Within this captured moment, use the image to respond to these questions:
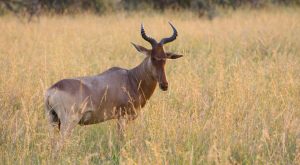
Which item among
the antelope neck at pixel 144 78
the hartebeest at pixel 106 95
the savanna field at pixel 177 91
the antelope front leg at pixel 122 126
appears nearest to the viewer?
the savanna field at pixel 177 91

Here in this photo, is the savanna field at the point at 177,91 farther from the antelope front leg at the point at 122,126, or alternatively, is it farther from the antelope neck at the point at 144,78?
the antelope neck at the point at 144,78

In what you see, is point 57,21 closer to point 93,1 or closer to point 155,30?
point 155,30

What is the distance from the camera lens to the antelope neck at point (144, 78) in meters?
5.77

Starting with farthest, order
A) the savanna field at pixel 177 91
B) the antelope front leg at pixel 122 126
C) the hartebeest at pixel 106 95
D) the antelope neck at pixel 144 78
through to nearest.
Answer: the antelope neck at pixel 144 78 < the antelope front leg at pixel 122 126 < the hartebeest at pixel 106 95 < the savanna field at pixel 177 91

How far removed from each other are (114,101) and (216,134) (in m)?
1.22

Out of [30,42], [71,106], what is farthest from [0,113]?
[30,42]

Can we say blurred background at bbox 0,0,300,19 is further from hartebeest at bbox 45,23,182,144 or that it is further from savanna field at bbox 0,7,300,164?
hartebeest at bbox 45,23,182,144

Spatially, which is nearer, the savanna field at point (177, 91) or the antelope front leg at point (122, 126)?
the savanna field at point (177, 91)

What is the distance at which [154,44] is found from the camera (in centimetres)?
561

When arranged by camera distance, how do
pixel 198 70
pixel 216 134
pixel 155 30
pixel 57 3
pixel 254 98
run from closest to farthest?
pixel 216 134 < pixel 254 98 < pixel 198 70 < pixel 155 30 < pixel 57 3

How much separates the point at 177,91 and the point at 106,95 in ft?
4.97

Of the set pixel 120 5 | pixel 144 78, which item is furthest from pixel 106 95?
pixel 120 5

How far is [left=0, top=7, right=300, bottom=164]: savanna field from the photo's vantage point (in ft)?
14.7

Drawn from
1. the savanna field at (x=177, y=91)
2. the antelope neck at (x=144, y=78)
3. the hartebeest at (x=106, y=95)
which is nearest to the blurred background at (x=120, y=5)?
the savanna field at (x=177, y=91)
